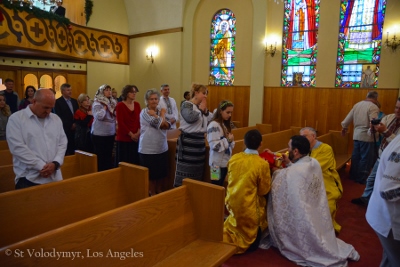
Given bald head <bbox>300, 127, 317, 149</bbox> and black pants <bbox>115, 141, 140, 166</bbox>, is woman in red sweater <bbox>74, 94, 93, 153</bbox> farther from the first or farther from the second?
bald head <bbox>300, 127, 317, 149</bbox>

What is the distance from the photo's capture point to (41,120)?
252cm

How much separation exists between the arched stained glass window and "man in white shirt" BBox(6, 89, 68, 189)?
6.72 meters

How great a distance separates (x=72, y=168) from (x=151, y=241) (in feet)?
5.37

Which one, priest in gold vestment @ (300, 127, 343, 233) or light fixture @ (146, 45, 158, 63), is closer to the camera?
priest in gold vestment @ (300, 127, 343, 233)

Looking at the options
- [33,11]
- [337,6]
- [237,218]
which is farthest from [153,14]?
[237,218]

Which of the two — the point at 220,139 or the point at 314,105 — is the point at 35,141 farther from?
the point at 314,105

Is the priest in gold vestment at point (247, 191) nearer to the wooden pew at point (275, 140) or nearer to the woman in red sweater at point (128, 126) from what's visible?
the woman in red sweater at point (128, 126)

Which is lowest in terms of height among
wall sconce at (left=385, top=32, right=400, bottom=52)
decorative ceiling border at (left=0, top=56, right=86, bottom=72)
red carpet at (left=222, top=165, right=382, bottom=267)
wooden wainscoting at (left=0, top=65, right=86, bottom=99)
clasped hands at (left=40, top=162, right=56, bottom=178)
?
red carpet at (left=222, top=165, right=382, bottom=267)

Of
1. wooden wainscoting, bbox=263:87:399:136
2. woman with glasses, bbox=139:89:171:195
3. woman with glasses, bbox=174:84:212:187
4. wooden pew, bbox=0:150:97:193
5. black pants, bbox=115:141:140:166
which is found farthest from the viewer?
wooden wainscoting, bbox=263:87:399:136

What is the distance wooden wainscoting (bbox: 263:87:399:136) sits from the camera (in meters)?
6.82

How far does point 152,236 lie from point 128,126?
2289mm

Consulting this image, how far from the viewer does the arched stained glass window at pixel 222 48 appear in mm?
8648

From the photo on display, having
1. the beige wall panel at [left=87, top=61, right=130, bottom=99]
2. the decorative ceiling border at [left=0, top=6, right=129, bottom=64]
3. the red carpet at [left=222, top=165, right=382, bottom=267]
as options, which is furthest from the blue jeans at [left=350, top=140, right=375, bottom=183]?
the beige wall panel at [left=87, top=61, right=130, bottom=99]

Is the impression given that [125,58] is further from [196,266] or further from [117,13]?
[196,266]
